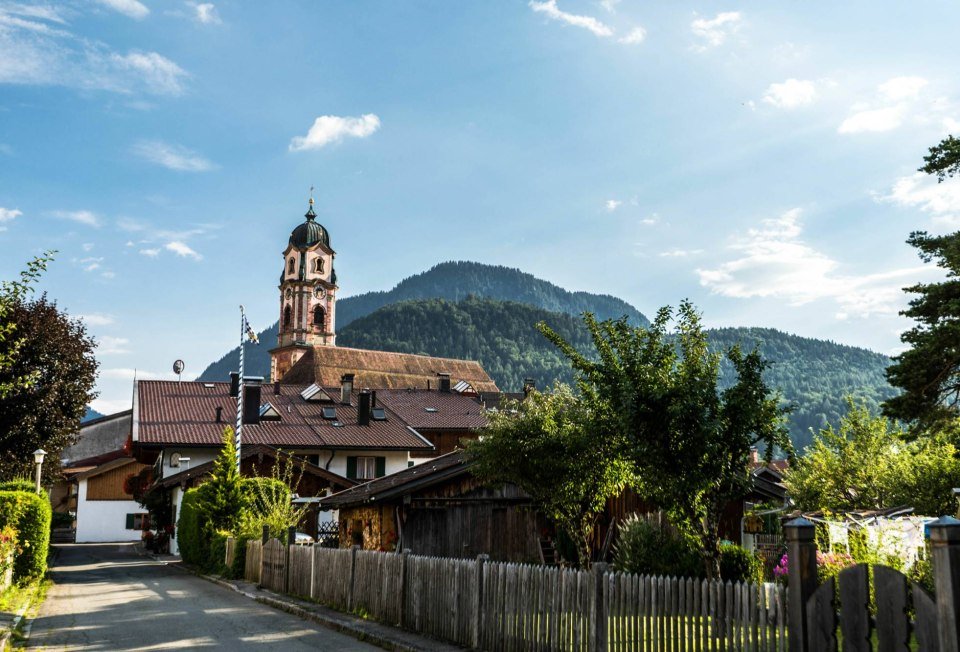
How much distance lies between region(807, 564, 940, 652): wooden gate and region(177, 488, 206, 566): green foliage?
24097 mm

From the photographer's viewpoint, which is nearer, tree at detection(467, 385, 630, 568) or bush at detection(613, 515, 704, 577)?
bush at detection(613, 515, 704, 577)

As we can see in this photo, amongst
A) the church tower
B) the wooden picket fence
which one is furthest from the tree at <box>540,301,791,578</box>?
the church tower

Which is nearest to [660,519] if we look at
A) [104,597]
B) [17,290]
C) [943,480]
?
[943,480]

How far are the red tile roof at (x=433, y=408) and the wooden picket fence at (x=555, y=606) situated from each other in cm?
4259

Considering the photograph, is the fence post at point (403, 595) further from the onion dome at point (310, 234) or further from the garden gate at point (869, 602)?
the onion dome at point (310, 234)

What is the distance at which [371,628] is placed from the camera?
13844 mm

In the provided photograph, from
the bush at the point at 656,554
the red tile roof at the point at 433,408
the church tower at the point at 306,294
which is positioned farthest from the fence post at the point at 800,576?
the church tower at the point at 306,294

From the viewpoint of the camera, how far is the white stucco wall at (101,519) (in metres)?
54.8

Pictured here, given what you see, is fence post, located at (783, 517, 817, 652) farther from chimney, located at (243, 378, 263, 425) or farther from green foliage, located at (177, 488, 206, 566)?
chimney, located at (243, 378, 263, 425)

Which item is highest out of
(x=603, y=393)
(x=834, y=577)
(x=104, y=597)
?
(x=603, y=393)

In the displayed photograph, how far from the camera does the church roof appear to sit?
3744 inches

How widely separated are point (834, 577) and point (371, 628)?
8364 mm

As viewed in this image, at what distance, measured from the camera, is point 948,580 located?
639 cm

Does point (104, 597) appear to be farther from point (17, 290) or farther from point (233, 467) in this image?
point (17, 290)
